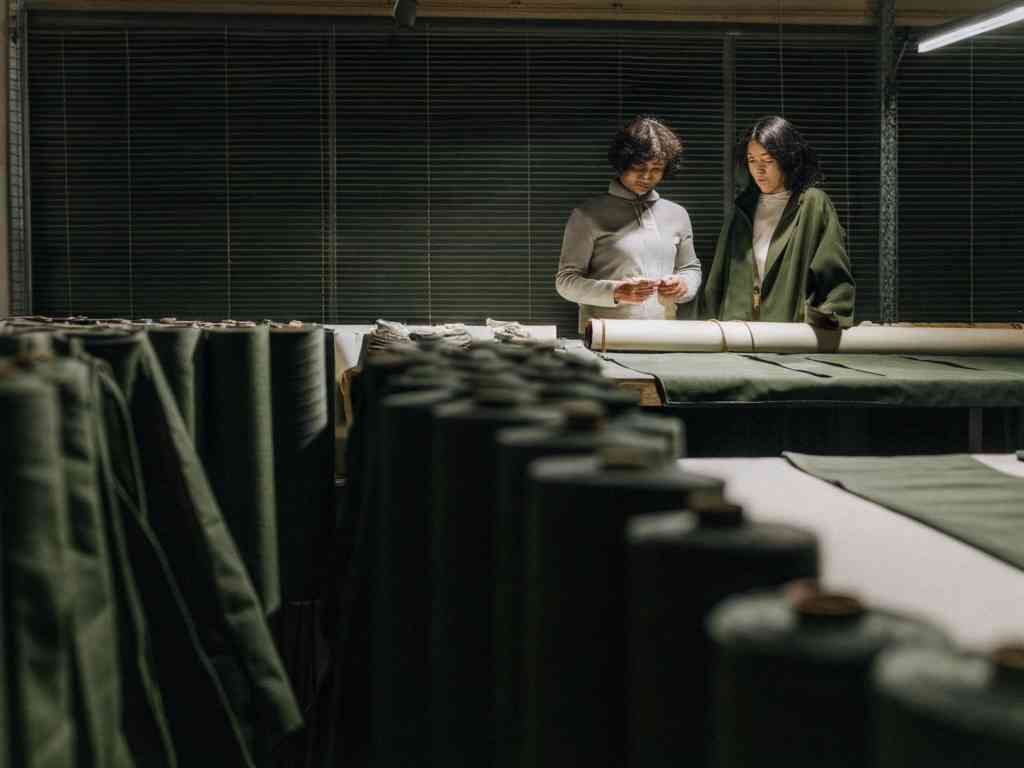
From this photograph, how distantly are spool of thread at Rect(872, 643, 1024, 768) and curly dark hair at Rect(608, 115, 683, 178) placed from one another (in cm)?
427

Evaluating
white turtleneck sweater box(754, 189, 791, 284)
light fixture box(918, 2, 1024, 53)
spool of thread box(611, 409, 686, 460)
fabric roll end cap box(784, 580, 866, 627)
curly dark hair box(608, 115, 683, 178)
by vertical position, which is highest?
light fixture box(918, 2, 1024, 53)

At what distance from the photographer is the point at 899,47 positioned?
19.2 ft

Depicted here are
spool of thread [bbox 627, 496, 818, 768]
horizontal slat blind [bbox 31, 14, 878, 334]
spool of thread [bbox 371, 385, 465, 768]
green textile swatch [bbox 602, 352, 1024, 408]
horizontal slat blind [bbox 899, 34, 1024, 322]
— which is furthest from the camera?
horizontal slat blind [bbox 899, 34, 1024, 322]

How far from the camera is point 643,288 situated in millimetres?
4129

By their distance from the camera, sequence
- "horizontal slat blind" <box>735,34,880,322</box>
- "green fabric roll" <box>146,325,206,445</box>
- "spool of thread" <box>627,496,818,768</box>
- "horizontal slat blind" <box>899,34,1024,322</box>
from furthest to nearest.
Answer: "horizontal slat blind" <box>899,34,1024,322</box>
"horizontal slat blind" <box>735,34,880,322</box>
"green fabric roll" <box>146,325,206,445</box>
"spool of thread" <box>627,496,818,768</box>

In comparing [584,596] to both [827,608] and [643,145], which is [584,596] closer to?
[827,608]

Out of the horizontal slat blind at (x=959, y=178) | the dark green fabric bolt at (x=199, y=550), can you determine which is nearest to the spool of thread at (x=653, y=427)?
the dark green fabric bolt at (x=199, y=550)

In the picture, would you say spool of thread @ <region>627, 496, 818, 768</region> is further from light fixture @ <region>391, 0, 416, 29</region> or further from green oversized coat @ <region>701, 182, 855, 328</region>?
light fixture @ <region>391, 0, 416, 29</region>

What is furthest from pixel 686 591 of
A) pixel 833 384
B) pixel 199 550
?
pixel 833 384

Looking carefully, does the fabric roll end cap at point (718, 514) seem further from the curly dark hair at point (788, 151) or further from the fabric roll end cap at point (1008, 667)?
the curly dark hair at point (788, 151)

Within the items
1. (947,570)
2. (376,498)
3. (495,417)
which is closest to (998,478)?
(947,570)

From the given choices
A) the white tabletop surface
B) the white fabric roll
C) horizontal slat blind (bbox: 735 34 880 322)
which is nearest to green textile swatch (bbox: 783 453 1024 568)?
the white tabletop surface

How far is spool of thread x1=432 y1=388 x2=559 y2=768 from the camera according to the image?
823 mm

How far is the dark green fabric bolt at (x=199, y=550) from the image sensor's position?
3.99 ft
